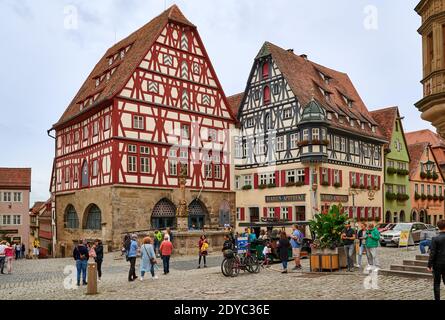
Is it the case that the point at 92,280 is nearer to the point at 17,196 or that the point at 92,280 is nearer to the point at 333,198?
the point at 333,198

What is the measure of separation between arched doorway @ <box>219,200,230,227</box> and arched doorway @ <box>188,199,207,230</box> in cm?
149

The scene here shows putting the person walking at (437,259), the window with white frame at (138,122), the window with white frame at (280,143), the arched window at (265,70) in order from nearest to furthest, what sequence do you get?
the person walking at (437,259) < the window with white frame at (138,122) < the window with white frame at (280,143) < the arched window at (265,70)

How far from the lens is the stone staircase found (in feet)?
47.0

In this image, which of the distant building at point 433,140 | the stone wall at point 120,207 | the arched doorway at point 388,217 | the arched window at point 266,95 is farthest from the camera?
the distant building at point 433,140

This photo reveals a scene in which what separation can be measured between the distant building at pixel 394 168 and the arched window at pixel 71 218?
24.7m

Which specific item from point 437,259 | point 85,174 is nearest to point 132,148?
point 85,174

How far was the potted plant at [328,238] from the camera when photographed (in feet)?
54.6

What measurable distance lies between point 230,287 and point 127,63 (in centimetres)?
2415

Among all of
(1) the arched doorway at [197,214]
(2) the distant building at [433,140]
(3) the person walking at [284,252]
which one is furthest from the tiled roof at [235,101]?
(3) the person walking at [284,252]

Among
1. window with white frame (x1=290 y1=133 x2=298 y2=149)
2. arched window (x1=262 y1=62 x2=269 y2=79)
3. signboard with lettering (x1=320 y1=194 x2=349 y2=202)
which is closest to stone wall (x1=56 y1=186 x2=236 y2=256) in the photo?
window with white frame (x1=290 y1=133 x2=298 y2=149)

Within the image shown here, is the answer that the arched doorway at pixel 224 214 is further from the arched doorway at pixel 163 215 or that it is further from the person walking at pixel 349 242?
the person walking at pixel 349 242

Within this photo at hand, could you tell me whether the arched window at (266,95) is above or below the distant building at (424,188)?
above
